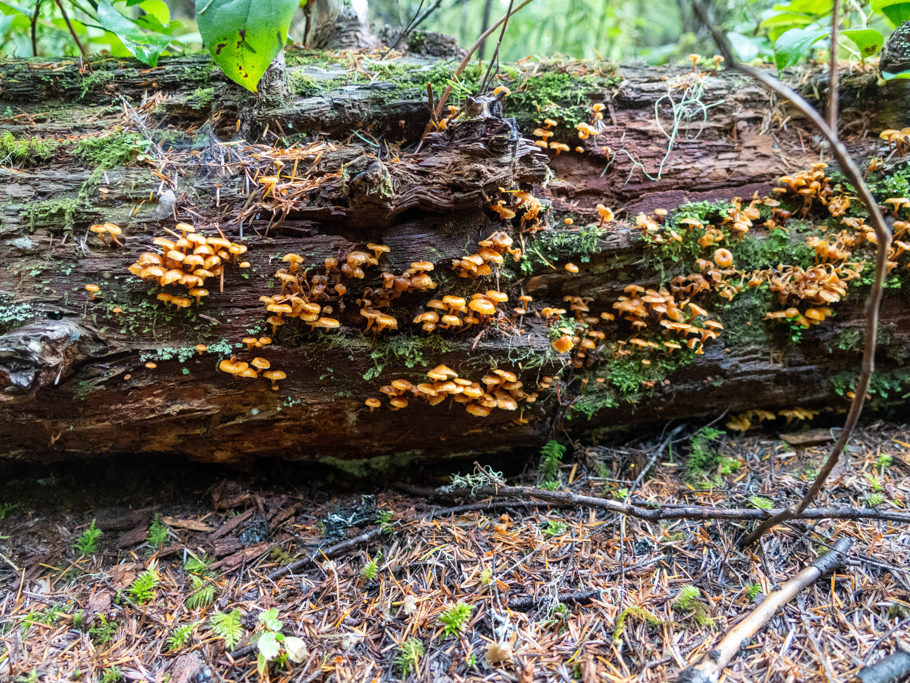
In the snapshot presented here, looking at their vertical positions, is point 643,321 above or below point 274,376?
above

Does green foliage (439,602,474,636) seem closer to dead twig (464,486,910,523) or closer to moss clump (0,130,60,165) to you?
dead twig (464,486,910,523)

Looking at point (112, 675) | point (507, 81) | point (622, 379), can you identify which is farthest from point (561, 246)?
point (112, 675)

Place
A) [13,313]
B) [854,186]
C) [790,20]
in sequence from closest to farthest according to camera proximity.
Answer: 1. [854,186]
2. [13,313]
3. [790,20]

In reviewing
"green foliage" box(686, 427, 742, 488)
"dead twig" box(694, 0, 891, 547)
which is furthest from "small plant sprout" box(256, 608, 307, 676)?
"green foliage" box(686, 427, 742, 488)

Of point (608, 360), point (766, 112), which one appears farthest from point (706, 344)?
point (766, 112)

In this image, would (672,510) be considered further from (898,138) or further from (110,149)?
(110,149)

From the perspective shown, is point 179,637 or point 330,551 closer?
point 179,637

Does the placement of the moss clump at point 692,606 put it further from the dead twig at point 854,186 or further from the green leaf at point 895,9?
the green leaf at point 895,9
